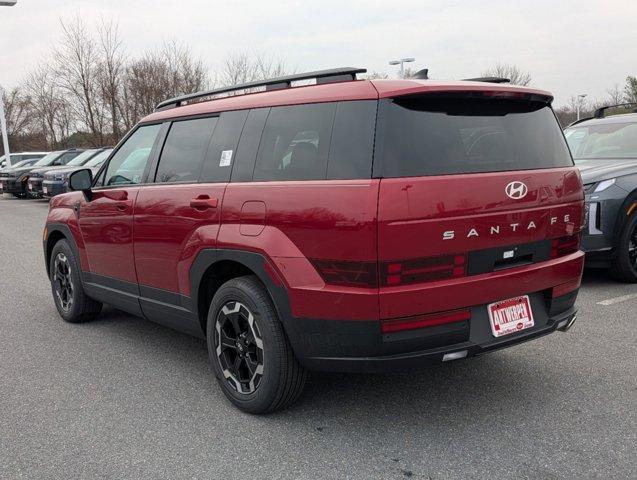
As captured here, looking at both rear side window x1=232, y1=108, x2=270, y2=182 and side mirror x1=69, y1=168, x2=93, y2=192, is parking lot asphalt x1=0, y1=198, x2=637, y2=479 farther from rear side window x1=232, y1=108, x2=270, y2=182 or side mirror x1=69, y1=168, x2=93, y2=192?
rear side window x1=232, y1=108, x2=270, y2=182

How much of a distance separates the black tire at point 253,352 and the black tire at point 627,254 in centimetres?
419

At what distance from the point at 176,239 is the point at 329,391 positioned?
136cm

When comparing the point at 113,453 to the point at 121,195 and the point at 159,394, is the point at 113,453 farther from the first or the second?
the point at 121,195

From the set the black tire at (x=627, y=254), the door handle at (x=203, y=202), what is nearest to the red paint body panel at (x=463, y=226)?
the door handle at (x=203, y=202)

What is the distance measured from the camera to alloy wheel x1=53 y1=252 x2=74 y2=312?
532cm

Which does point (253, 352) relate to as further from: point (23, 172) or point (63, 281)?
point (23, 172)

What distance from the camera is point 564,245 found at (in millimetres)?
3387

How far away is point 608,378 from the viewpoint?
145 inches

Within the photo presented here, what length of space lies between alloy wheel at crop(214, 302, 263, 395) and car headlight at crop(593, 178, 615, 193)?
420 cm

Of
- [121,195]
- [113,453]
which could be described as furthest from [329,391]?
[121,195]

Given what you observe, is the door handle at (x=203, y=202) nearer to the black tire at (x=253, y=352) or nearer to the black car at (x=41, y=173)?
the black tire at (x=253, y=352)

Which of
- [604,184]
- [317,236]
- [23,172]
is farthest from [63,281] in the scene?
[23,172]

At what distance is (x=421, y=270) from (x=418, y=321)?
0.25 m

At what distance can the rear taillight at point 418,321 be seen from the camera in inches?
109
